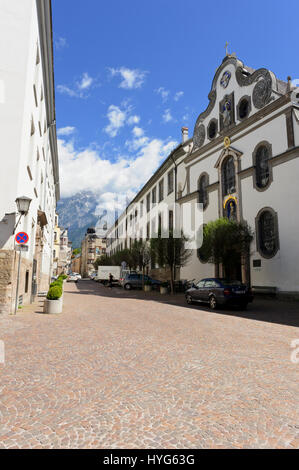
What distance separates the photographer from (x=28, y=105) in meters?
12.2

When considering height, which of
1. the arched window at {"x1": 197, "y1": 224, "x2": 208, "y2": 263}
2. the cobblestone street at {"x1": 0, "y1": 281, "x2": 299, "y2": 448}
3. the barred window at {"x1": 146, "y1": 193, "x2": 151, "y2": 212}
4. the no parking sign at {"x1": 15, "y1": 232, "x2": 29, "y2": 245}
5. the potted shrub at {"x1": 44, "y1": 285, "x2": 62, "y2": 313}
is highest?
the barred window at {"x1": 146, "y1": 193, "x2": 151, "y2": 212}

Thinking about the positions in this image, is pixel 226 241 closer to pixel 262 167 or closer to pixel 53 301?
pixel 262 167

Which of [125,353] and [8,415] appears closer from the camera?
[8,415]

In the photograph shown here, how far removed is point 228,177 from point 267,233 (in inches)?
281

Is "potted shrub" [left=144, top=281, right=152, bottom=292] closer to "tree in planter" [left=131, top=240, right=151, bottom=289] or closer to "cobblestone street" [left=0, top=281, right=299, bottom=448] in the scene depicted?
"tree in planter" [left=131, top=240, right=151, bottom=289]

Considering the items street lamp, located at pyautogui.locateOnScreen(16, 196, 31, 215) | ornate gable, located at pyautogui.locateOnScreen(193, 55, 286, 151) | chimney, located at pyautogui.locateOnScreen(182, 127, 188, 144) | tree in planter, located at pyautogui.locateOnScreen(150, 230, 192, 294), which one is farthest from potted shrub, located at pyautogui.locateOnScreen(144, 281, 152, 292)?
street lamp, located at pyautogui.locateOnScreen(16, 196, 31, 215)

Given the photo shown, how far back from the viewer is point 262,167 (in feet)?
76.6

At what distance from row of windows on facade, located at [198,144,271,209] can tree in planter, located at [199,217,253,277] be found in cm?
414

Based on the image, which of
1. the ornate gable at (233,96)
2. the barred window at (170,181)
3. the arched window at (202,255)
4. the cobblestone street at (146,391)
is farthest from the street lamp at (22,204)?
the barred window at (170,181)

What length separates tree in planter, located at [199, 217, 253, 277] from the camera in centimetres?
2088

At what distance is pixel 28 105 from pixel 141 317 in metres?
9.44

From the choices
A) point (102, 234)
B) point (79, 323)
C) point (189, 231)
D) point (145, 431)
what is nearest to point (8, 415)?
point (145, 431)
